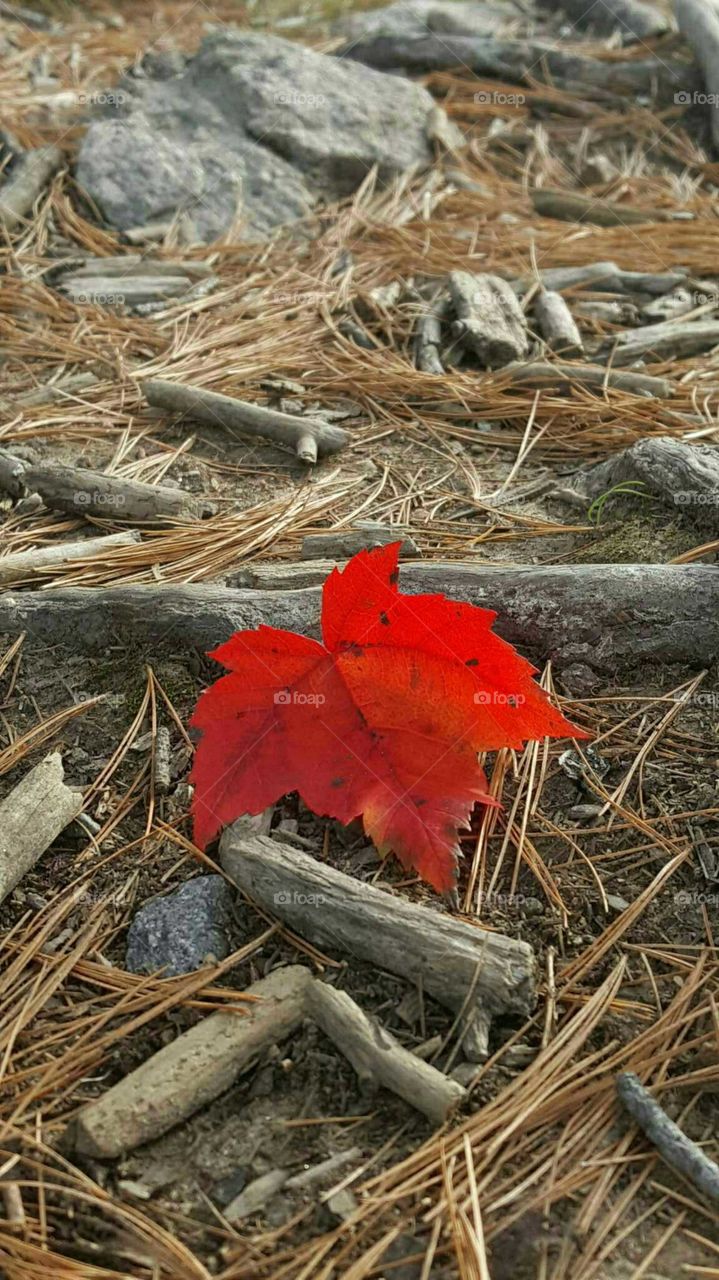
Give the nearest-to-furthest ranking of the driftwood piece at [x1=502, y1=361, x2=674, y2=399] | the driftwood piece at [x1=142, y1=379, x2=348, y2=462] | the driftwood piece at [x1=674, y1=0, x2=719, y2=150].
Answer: the driftwood piece at [x1=142, y1=379, x2=348, y2=462], the driftwood piece at [x1=502, y1=361, x2=674, y2=399], the driftwood piece at [x1=674, y1=0, x2=719, y2=150]

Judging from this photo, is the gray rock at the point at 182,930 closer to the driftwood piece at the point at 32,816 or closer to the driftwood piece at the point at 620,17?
the driftwood piece at the point at 32,816

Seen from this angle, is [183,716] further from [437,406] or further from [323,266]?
[323,266]

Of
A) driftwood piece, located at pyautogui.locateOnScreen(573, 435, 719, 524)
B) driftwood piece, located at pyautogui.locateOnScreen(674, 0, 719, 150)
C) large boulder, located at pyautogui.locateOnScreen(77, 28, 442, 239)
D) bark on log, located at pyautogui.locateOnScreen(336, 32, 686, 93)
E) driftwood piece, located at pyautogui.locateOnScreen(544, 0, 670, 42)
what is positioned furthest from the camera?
driftwood piece, located at pyautogui.locateOnScreen(544, 0, 670, 42)

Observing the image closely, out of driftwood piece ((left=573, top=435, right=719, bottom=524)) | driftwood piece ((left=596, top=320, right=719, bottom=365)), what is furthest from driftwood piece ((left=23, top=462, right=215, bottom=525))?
driftwood piece ((left=596, top=320, right=719, bottom=365))

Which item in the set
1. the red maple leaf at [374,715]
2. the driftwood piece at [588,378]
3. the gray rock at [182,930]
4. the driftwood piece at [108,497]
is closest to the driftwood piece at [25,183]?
the driftwood piece at [108,497]

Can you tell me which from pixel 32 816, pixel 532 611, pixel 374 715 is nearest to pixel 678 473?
pixel 532 611

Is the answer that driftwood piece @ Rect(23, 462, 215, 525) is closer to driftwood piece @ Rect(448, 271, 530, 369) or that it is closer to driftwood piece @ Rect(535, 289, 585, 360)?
driftwood piece @ Rect(448, 271, 530, 369)
